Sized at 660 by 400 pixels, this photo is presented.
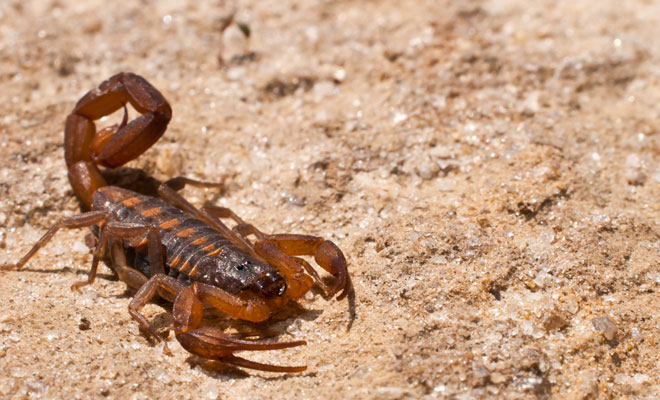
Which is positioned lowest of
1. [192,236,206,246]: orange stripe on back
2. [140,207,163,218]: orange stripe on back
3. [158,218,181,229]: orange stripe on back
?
[192,236,206,246]: orange stripe on back

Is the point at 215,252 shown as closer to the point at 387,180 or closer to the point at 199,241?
the point at 199,241

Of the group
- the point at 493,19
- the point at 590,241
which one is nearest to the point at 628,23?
the point at 493,19

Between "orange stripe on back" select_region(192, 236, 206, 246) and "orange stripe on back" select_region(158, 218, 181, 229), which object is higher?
"orange stripe on back" select_region(158, 218, 181, 229)

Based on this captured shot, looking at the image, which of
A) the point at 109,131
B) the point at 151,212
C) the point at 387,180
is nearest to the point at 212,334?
the point at 151,212

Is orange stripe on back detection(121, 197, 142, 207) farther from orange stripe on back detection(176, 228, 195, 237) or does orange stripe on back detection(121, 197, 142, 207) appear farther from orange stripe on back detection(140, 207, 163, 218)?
orange stripe on back detection(176, 228, 195, 237)

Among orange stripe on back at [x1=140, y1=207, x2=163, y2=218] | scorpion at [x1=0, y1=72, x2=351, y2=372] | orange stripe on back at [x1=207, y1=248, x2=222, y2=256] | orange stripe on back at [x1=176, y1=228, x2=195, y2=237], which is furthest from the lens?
orange stripe on back at [x1=140, y1=207, x2=163, y2=218]

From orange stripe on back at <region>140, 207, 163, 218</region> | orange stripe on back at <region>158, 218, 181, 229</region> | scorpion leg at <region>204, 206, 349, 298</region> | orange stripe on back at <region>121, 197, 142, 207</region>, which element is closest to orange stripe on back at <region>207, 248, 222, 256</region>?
scorpion leg at <region>204, 206, 349, 298</region>

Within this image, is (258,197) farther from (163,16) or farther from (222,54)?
(163,16)
